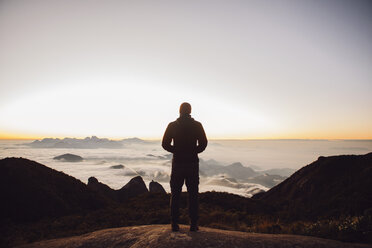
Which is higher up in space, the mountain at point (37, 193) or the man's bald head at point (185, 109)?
the man's bald head at point (185, 109)

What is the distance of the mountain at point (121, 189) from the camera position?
31.3 m

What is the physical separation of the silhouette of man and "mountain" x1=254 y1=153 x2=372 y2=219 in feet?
43.4

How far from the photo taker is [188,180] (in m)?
5.41

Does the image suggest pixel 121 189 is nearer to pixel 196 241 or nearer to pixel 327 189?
pixel 327 189

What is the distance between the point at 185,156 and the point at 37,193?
1751 cm

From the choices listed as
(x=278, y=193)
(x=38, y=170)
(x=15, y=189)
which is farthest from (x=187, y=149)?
(x=278, y=193)

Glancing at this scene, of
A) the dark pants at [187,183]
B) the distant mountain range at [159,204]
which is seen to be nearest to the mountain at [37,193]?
the distant mountain range at [159,204]

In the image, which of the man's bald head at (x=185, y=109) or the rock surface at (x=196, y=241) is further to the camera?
the man's bald head at (x=185, y=109)

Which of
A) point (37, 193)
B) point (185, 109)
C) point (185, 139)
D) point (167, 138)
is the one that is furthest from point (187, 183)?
point (37, 193)

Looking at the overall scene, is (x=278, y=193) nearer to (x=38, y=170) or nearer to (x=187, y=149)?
(x=187, y=149)

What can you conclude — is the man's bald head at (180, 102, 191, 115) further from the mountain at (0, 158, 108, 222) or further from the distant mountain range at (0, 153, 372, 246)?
the mountain at (0, 158, 108, 222)

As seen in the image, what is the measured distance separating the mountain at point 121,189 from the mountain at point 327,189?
21.2 metres

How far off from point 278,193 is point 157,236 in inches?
1040

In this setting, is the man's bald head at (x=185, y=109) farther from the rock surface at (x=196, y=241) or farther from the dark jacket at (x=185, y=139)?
the rock surface at (x=196, y=241)
